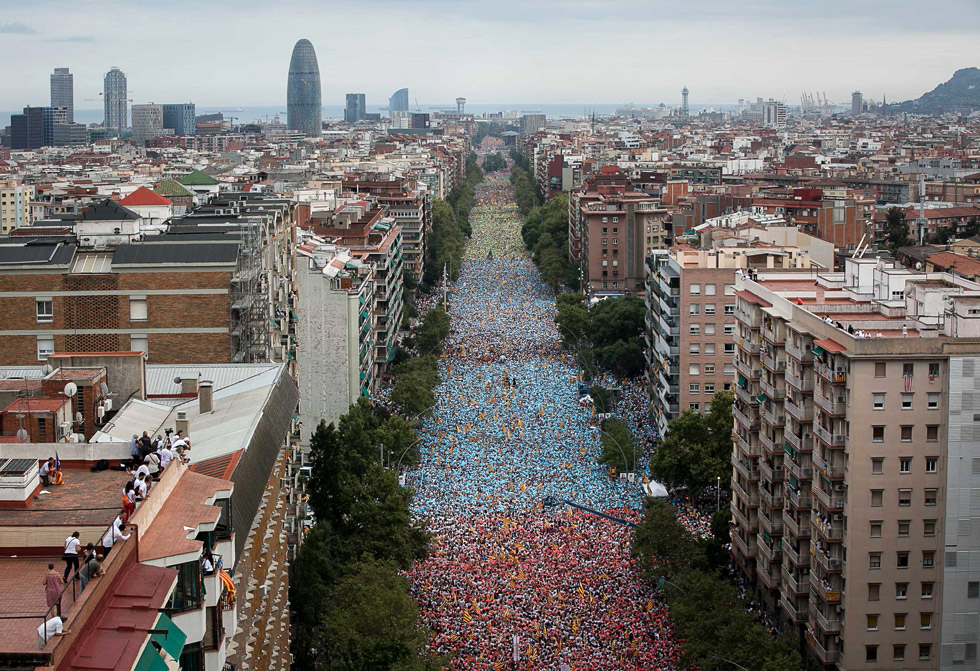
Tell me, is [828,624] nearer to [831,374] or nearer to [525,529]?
[831,374]

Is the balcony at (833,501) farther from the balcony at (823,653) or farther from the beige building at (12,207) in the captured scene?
the beige building at (12,207)

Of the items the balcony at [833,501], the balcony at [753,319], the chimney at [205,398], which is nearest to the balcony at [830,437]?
the balcony at [833,501]

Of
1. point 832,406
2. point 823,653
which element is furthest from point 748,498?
point 832,406

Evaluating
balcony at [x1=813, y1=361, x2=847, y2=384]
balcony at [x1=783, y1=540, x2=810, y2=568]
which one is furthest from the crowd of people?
balcony at [x1=813, y1=361, x2=847, y2=384]

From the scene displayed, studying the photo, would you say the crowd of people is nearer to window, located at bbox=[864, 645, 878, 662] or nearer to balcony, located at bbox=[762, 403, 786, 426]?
window, located at bbox=[864, 645, 878, 662]

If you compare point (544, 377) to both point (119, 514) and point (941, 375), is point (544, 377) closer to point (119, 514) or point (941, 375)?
point (941, 375)

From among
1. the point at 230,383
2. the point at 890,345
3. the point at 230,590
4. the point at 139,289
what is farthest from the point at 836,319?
the point at 230,590
